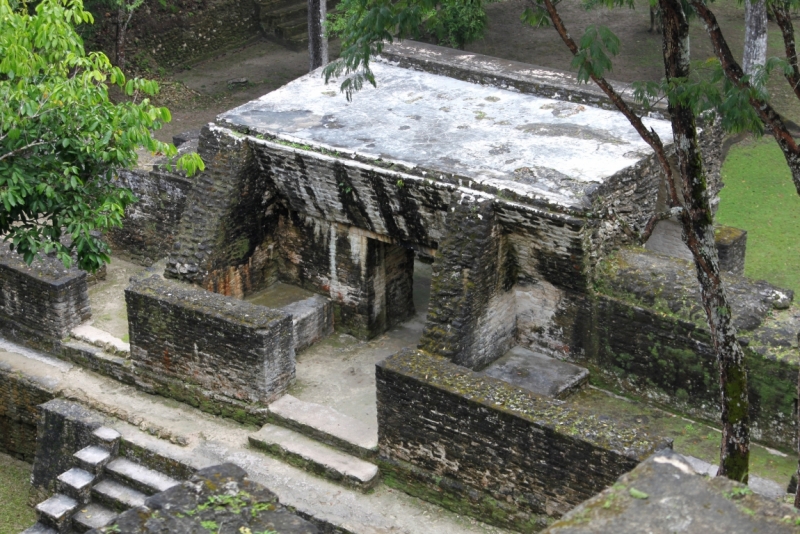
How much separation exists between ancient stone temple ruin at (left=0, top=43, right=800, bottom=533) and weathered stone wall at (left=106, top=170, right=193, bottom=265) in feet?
0.18

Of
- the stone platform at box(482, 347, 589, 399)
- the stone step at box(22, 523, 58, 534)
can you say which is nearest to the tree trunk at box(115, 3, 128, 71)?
the stone step at box(22, 523, 58, 534)

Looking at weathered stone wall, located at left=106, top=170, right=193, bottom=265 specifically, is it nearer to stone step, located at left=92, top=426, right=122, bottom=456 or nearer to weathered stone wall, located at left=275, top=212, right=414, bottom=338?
weathered stone wall, located at left=275, top=212, right=414, bottom=338

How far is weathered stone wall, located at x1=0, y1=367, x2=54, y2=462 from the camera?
12469 mm

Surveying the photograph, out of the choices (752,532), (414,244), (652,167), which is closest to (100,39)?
(414,244)

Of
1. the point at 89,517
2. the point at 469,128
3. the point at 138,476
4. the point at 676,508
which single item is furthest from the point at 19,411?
the point at 676,508

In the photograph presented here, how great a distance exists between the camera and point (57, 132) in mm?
9984

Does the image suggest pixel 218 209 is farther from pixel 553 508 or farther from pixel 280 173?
pixel 553 508

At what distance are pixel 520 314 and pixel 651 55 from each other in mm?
10097

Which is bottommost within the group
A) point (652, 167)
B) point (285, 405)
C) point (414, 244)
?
point (285, 405)

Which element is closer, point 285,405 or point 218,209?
point 285,405

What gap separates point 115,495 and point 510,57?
11945 millimetres

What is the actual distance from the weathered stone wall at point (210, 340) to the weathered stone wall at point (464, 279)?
1448 mm

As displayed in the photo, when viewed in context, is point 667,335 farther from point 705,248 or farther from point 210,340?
point 210,340

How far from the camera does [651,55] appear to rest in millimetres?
20719
